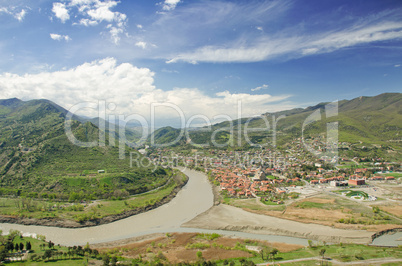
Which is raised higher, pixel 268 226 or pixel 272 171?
pixel 272 171

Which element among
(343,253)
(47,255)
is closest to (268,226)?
(343,253)

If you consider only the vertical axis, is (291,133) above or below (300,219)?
above

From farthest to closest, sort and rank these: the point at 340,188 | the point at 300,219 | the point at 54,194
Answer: the point at 340,188 → the point at 54,194 → the point at 300,219

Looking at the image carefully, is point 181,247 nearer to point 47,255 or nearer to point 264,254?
point 264,254

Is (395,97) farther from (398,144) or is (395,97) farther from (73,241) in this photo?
(73,241)

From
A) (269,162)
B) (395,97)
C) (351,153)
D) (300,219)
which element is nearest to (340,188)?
(300,219)

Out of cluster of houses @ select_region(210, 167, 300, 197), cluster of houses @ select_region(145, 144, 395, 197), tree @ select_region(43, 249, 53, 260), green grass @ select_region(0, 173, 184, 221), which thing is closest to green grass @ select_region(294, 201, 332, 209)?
cluster of houses @ select_region(210, 167, 300, 197)
